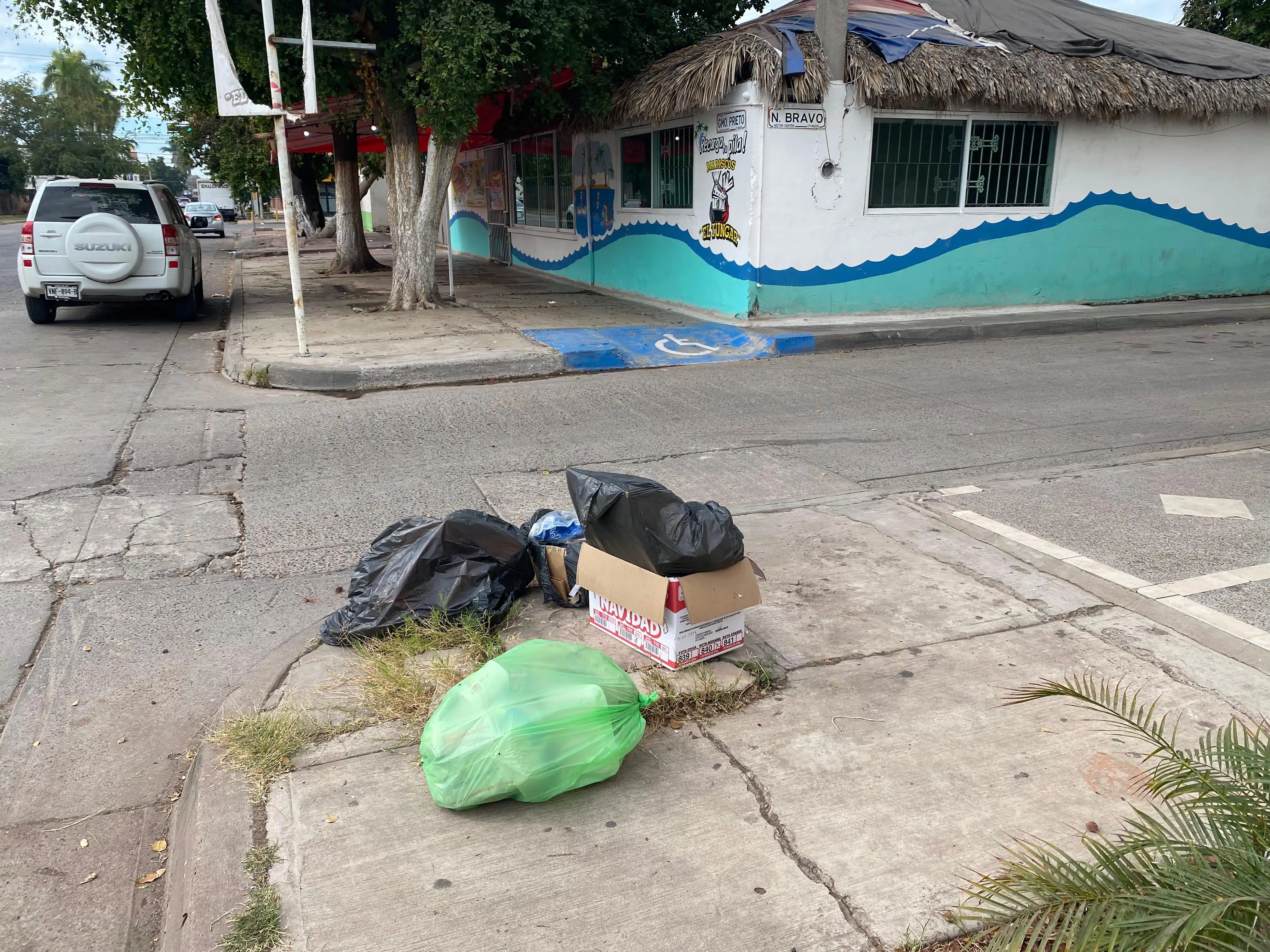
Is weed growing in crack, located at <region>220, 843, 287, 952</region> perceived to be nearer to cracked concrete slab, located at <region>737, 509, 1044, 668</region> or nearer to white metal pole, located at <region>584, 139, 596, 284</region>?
cracked concrete slab, located at <region>737, 509, 1044, 668</region>

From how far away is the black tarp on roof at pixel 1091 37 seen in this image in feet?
41.0

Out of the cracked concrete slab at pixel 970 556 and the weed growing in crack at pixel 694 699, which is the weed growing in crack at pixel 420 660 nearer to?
the weed growing in crack at pixel 694 699

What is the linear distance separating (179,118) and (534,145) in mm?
6295

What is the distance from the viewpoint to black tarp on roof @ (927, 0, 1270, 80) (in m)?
12.5

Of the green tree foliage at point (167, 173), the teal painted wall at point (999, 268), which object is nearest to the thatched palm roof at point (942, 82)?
the teal painted wall at point (999, 268)

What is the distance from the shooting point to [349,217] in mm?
19250

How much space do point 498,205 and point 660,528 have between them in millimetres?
19244

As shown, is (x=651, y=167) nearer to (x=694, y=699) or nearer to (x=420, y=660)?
(x=420, y=660)

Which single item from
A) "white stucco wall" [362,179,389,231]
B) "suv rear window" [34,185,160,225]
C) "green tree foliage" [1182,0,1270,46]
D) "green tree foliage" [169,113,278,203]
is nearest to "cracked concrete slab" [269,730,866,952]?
"suv rear window" [34,185,160,225]

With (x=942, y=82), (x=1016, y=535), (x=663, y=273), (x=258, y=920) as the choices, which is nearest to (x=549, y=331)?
(x=663, y=273)

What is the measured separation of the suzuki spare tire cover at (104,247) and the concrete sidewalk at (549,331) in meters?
1.52

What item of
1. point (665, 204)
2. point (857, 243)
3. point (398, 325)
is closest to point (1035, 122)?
point (857, 243)

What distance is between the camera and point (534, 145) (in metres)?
18.1

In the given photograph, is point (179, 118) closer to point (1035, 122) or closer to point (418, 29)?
point (418, 29)
